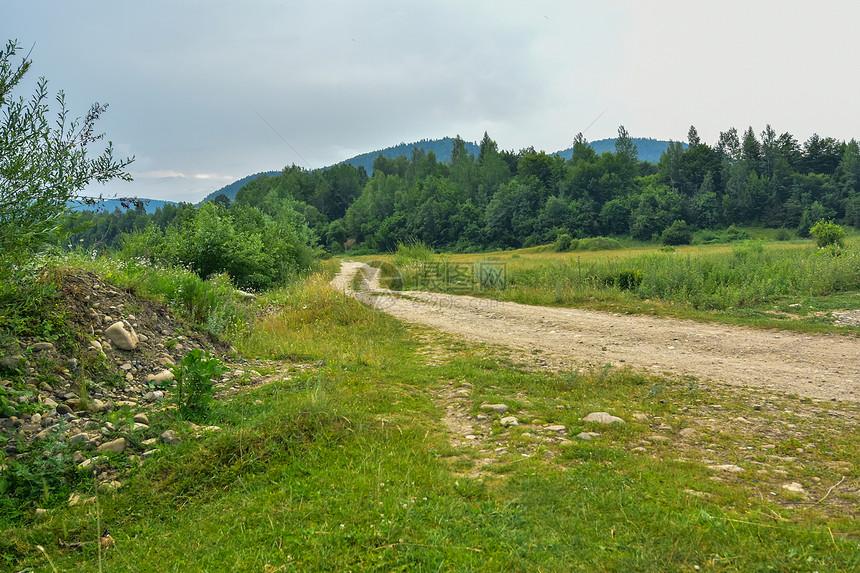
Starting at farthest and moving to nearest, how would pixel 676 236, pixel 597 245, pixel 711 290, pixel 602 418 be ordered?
pixel 676 236, pixel 597 245, pixel 711 290, pixel 602 418

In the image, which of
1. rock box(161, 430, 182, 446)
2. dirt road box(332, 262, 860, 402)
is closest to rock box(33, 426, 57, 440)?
rock box(161, 430, 182, 446)

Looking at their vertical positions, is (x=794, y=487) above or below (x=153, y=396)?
below

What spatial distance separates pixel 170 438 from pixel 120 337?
241 centimetres

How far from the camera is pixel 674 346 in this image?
31.1ft

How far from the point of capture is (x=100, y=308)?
20.8 ft

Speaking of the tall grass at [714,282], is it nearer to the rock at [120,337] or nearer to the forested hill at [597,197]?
the rock at [120,337]

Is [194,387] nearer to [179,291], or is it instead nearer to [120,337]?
[120,337]

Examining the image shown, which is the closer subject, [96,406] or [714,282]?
[96,406]

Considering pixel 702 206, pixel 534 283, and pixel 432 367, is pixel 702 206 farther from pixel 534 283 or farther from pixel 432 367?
pixel 432 367

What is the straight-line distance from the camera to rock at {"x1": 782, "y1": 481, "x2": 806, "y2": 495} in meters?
3.80

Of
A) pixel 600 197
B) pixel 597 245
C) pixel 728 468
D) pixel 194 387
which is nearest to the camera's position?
pixel 728 468

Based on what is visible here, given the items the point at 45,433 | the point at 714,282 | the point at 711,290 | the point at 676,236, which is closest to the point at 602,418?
the point at 45,433

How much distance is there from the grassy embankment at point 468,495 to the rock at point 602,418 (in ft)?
0.41

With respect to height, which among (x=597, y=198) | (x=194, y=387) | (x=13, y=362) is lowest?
(x=194, y=387)
